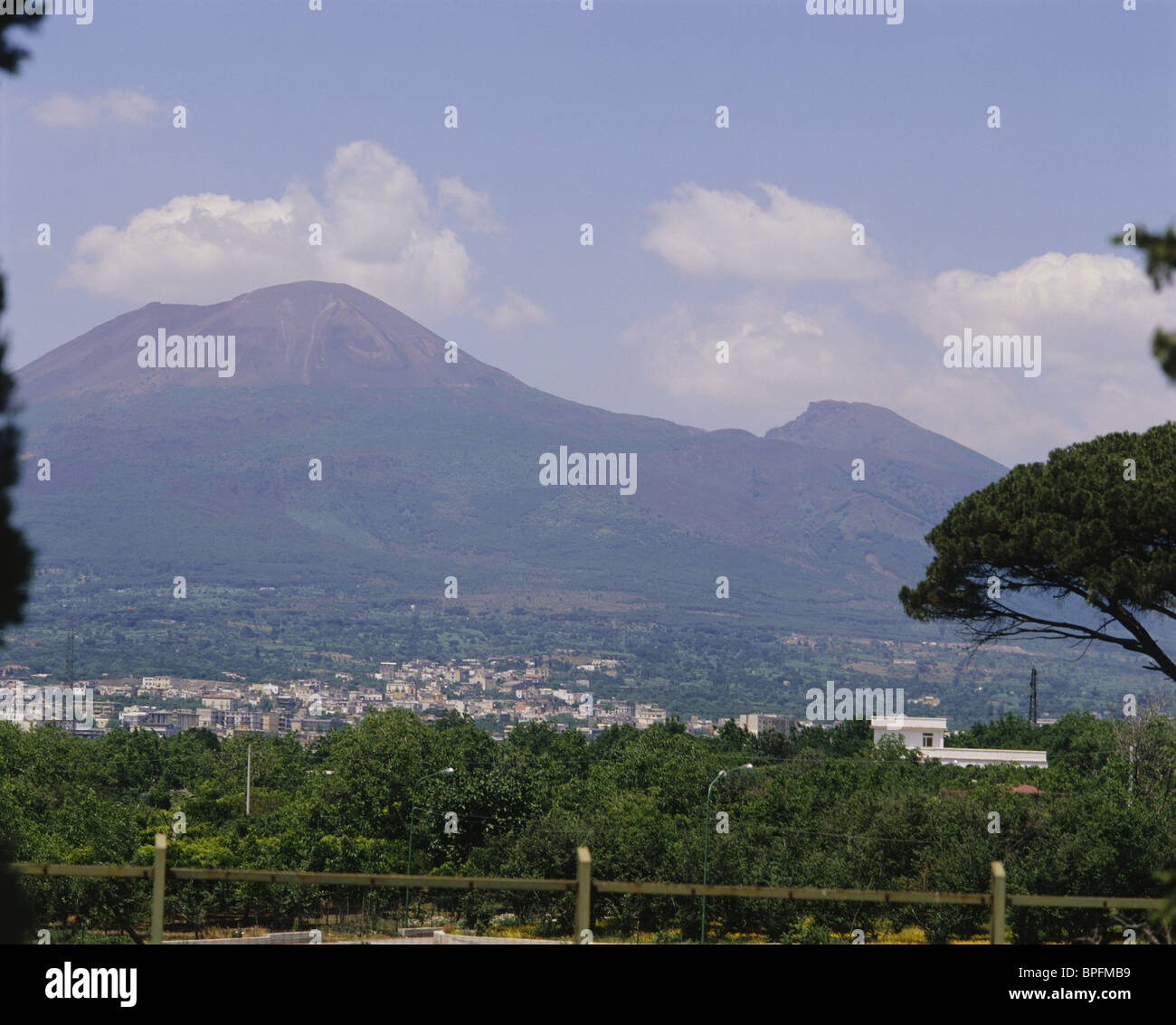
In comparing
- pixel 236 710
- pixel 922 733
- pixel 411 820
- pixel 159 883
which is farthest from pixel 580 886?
pixel 236 710

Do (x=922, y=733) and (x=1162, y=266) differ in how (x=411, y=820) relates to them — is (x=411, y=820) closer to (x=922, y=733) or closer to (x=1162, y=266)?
(x=1162, y=266)

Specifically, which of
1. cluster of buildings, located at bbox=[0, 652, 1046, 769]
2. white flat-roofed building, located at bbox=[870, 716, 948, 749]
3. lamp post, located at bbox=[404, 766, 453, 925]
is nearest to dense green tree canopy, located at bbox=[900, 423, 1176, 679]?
lamp post, located at bbox=[404, 766, 453, 925]

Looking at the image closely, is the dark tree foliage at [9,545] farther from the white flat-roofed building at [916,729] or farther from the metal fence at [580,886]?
the white flat-roofed building at [916,729]
